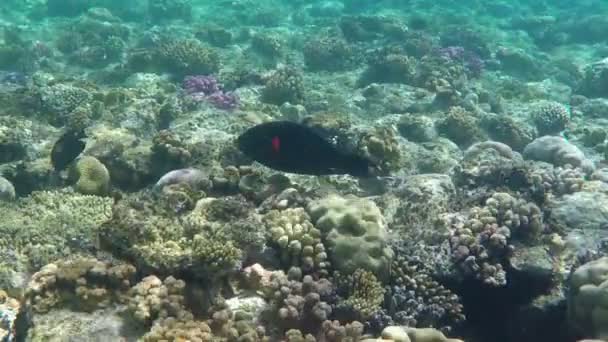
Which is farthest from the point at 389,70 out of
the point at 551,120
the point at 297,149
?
the point at 297,149

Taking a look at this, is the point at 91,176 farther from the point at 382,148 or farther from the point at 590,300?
the point at 590,300

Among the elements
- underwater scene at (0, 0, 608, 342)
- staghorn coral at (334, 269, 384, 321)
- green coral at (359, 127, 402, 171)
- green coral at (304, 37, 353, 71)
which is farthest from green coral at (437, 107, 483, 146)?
staghorn coral at (334, 269, 384, 321)

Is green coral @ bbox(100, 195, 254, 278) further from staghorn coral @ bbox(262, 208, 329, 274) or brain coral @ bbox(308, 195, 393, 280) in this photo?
brain coral @ bbox(308, 195, 393, 280)

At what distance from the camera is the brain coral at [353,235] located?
172 inches

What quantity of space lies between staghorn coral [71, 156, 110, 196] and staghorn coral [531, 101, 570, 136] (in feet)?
34.4

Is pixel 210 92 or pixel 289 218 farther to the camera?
pixel 210 92

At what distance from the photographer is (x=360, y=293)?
13.6 ft

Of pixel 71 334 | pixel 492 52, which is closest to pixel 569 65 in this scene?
pixel 492 52

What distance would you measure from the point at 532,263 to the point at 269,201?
274 centimetres

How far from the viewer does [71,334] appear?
134 inches

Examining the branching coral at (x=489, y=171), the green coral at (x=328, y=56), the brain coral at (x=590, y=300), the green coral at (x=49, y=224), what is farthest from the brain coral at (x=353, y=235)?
the green coral at (x=328, y=56)

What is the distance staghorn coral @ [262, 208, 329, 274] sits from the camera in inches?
171

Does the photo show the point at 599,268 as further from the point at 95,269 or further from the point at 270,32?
the point at 270,32

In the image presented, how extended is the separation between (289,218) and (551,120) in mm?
10232
